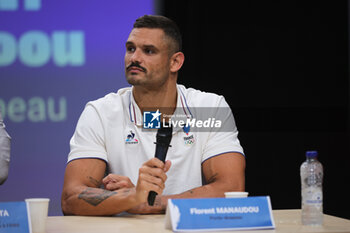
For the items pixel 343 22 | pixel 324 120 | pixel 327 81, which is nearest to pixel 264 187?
pixel 324 120

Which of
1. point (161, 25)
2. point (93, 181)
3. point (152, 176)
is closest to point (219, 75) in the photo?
point (161, 25)

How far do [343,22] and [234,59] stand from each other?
31.2 inches

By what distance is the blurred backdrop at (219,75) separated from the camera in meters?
3.48

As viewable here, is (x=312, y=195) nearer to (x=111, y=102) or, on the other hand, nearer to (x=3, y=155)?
(x=111, y=102)

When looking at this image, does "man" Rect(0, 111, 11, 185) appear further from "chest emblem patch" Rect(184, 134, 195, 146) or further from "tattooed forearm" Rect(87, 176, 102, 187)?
"chest emblem patch" Rect(184, 134, 195, 146)

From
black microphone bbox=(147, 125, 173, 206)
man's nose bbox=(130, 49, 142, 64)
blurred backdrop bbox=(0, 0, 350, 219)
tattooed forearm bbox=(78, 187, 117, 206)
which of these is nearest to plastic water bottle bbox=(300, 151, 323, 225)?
black microphone bbox=(147, 125, 173, 206)

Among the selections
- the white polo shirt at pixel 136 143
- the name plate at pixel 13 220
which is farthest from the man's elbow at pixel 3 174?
the name plate at pixel 13 220

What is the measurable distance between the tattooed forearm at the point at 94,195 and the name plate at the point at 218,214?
18.8 inches

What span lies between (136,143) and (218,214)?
1.02 meters

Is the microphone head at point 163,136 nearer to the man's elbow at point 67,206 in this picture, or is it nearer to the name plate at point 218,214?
the name plate at point 218,214

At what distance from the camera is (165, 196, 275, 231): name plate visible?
5.00 feet

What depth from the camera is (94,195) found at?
2.07m

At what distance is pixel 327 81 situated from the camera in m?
3.66

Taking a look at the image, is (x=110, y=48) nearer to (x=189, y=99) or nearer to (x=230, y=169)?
(x=189, y=99)
